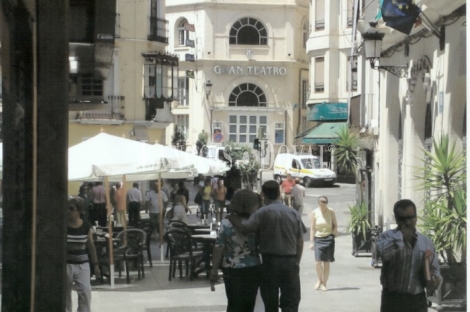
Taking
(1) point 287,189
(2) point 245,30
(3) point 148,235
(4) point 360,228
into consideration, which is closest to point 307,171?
(2) point 245,30

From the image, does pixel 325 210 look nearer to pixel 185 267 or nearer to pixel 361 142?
pixel 185 267

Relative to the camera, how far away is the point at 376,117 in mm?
26172

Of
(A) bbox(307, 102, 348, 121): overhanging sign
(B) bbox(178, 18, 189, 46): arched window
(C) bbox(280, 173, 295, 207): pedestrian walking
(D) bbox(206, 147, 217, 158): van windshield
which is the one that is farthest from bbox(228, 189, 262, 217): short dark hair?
(B) bbox(178, 18, 189, 46): arched window

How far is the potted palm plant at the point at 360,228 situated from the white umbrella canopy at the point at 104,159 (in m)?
5.00

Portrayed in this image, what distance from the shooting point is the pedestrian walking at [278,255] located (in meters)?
10.4

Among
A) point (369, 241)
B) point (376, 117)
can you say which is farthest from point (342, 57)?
point (369, 241)

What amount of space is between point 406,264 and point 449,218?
17.7 feet

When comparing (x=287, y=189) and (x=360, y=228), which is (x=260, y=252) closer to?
(x=360, y=228)

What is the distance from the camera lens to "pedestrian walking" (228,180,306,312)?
34.2 feet

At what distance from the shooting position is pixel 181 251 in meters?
18.4

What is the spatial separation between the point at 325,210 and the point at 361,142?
7.74m

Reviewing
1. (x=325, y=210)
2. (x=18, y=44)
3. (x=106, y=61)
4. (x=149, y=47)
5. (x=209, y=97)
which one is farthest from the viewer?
(x=209, y=97)

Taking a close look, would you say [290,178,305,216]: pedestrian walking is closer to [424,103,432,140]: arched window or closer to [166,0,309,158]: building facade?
[424,103,432,140]: arched window

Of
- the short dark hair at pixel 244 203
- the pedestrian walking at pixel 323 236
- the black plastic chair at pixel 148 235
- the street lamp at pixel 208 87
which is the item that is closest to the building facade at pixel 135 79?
the street lamp at pixel 208 87
